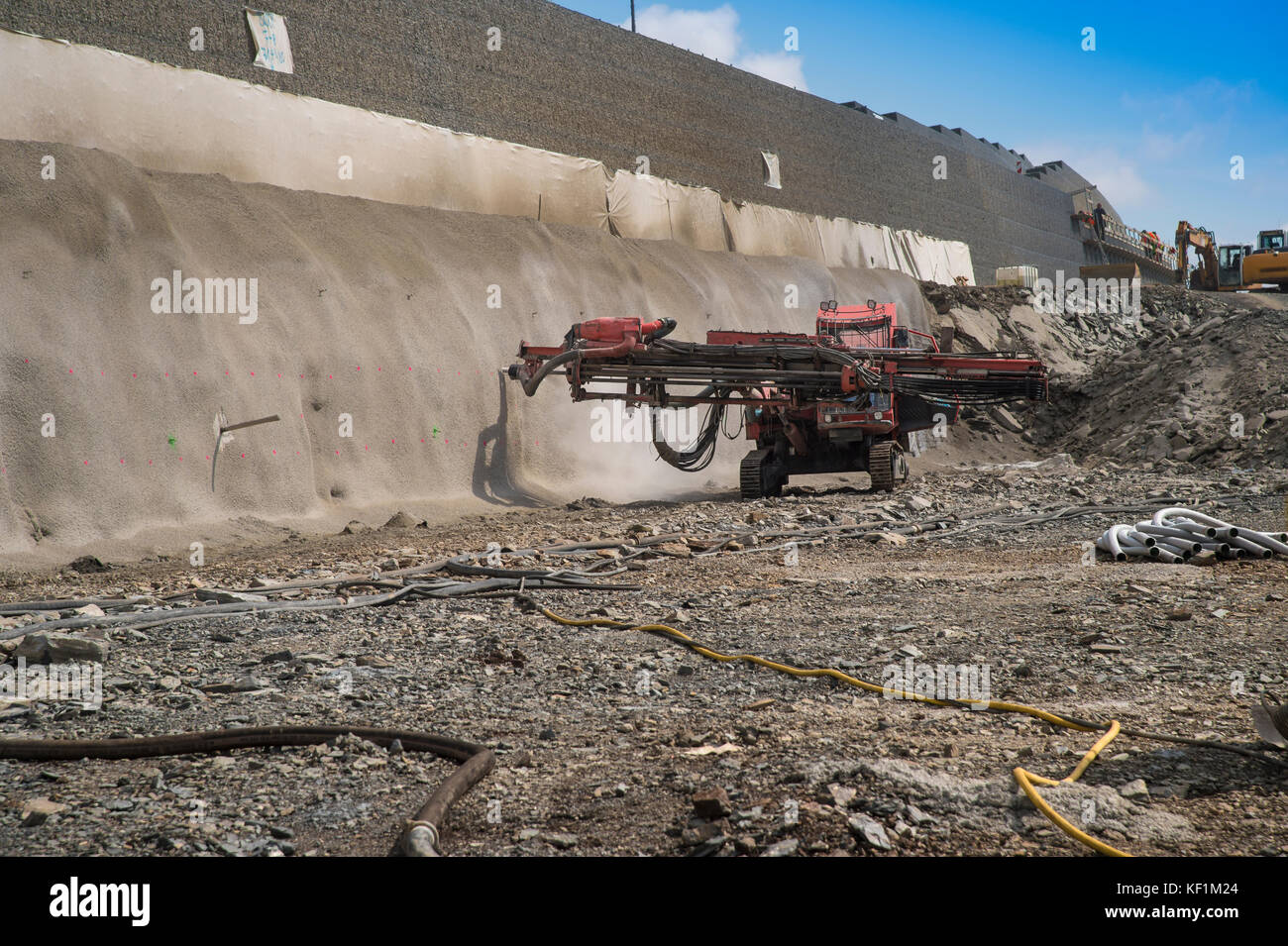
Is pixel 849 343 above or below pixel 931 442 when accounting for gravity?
above

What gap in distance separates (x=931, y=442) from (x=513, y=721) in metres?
20.9

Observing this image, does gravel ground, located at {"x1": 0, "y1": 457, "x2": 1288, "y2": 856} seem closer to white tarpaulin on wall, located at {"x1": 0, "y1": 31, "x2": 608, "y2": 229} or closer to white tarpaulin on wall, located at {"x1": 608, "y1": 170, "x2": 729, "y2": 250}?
white tarpaulin on wall, located at {"x1": 0, "y1": 31, "x2": 608, "y2": 229}

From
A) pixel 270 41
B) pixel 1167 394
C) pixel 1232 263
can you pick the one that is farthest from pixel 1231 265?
pixel 270 41

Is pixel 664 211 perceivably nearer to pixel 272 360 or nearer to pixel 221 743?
pixel 272 360

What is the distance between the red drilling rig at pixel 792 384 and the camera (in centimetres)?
1273

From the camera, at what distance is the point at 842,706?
4.12 metres

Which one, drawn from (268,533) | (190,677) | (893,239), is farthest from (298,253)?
(893,239)

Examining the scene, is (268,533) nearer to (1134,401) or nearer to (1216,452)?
(1216,452)

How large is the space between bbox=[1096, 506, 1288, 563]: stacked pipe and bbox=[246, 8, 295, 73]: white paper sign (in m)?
15.1

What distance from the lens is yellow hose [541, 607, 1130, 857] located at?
263 centimetres

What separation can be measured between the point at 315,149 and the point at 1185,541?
14841mm

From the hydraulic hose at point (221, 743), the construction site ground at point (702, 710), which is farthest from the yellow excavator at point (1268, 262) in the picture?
the hydraulic hose at point (221, 743)

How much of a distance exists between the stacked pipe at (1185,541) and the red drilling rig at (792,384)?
565cm

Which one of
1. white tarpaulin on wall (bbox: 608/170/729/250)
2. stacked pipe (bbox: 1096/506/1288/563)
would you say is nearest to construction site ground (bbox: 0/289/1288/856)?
stacked pipe (bbox: 1096/506/1288/563)
